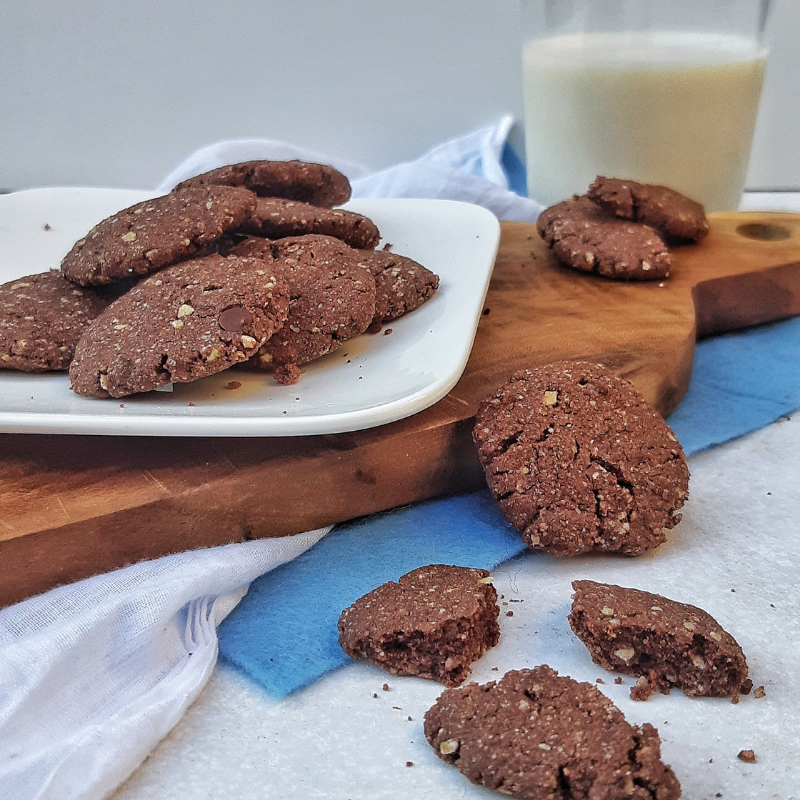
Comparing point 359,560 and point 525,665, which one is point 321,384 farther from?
→ point 525,665

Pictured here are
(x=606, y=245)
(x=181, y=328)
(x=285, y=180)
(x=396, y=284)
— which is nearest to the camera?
(x=181, y=328)

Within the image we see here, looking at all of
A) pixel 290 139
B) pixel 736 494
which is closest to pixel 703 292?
pixel 736 494

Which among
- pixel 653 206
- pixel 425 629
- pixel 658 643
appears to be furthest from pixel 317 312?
pixel 653 206

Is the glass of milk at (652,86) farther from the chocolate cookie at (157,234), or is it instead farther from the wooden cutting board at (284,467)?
the chocolate cookie at (157,234)

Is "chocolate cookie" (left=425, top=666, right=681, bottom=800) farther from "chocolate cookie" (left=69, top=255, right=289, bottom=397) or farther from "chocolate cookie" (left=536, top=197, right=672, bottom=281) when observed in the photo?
"chocolate cookie" (left=536, top=197, right=672, bottom=281)

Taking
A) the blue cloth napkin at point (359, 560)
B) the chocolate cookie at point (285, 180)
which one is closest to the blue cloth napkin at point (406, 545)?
the blue cloth napkin at point (359, 560)

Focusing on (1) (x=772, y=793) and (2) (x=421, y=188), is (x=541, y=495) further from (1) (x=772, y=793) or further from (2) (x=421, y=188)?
(2) (x=421, y=188)

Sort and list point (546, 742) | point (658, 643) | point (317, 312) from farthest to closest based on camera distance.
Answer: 1. point (317, 312)
2. point (658, 643)
3. point (546, 742)
